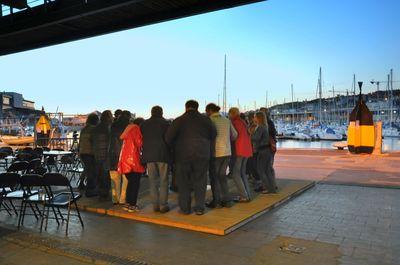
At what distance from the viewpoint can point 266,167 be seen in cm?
839

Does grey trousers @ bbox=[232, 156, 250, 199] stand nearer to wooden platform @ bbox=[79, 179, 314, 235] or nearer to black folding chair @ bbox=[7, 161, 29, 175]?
wooden platform @ bbox=[79, 179, 314, 235]

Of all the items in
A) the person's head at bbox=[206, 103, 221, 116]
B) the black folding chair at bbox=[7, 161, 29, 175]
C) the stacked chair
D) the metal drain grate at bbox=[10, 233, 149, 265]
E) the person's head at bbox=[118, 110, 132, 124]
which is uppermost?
the person's head at bbox=[206, 103, 221, 116]

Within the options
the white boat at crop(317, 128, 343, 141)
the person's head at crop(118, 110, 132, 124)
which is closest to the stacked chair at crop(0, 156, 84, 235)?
the person's head at crop(118, 110, 132, 124)

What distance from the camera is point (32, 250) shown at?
5.39 m

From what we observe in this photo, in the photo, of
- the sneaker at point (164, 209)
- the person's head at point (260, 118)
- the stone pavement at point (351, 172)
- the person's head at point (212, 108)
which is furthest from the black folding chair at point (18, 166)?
the stone pavement at point (351, 172)

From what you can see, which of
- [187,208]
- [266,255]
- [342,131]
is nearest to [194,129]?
[187,208]

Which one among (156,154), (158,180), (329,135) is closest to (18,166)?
(158,180)

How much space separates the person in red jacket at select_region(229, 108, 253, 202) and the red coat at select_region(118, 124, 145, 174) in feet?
5.73

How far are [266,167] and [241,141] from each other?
3.91 ft

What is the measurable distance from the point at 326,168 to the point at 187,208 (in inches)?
328

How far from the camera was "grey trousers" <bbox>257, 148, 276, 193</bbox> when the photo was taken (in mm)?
8305

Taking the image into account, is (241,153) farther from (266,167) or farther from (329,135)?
(329,135)

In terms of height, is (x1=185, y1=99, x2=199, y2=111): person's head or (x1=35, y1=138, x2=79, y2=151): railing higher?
(x1=185, y1=99, x2=199, y2=111): person's head

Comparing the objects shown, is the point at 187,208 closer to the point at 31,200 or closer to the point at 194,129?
the point at 194,129
